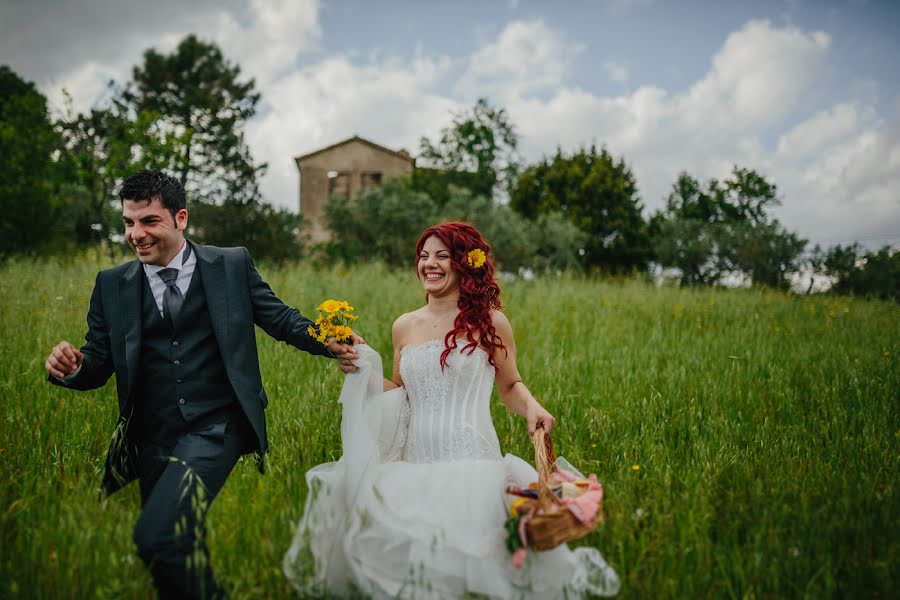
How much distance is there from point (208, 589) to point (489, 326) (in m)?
1.87

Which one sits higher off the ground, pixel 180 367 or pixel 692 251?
pixel 692 251

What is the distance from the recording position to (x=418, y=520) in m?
2.39

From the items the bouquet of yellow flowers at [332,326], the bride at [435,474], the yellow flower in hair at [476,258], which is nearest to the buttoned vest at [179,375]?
the bouquet of yellow flowers at [332,326]

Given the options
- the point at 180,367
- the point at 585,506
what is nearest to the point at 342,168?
the point at 180,367

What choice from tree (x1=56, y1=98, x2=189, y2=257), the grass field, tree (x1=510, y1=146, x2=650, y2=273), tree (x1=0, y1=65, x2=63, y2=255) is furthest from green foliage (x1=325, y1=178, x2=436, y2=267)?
tree (x1=510, y1=146, x2=650, y2=273)

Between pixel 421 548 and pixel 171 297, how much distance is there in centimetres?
174

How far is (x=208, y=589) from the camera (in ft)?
7.59

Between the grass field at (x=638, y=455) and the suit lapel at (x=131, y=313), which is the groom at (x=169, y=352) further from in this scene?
the grass field at (x=638, y=455)

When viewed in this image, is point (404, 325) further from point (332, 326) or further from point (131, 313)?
point (131, 313)

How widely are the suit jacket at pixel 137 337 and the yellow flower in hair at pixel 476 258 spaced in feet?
3.20

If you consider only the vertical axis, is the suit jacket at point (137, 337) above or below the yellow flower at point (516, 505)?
above

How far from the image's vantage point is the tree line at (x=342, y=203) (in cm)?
1664

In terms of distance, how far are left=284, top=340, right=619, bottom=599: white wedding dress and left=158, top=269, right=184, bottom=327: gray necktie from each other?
3.10ft

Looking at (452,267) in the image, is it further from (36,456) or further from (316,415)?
(36,456)
